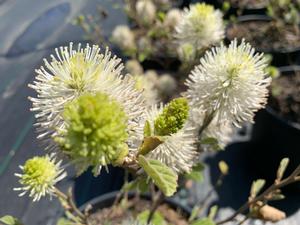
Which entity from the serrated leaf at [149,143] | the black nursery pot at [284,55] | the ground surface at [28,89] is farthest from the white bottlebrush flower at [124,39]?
the serrated leaf at [149,143]

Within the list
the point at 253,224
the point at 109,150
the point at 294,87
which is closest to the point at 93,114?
the point at 109,150

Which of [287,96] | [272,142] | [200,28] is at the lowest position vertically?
[272,142]

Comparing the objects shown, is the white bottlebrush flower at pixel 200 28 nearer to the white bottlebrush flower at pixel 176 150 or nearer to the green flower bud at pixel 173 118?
the white bottlebrush flower at pixel 176 150

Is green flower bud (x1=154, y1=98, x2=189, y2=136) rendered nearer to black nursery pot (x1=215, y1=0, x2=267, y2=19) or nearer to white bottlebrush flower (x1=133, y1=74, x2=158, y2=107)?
white bottlebrush flower (x1=133, y1=74, x2=158, y2=107)

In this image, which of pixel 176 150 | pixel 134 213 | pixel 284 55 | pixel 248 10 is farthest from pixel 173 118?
pixel 248 10

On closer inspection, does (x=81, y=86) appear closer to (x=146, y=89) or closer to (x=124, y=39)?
(x=146, y=89)

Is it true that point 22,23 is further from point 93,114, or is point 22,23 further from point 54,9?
point 93,114
